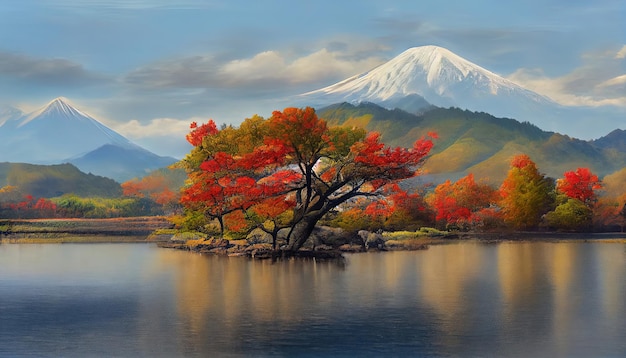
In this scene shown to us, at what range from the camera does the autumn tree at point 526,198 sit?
45.7 meters

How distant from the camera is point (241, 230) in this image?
1292 inches

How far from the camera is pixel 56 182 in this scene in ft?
177

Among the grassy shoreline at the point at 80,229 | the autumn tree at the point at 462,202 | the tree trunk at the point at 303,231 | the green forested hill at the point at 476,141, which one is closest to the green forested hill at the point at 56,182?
the grassy shoreline at the point at 80,229

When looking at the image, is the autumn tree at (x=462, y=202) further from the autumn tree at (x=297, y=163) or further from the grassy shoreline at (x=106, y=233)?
the autumn tree at (x=297, y=163)

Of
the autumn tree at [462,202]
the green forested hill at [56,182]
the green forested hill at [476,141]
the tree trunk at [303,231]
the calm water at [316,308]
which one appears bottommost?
the calm water at [316,308]

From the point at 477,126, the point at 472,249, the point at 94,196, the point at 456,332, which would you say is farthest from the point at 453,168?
the point at 456,332

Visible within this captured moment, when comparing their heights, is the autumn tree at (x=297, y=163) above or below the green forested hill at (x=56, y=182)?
below

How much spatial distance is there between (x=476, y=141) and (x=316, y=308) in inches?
2785

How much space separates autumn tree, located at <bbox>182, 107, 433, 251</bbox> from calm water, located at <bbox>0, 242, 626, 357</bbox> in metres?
3.86

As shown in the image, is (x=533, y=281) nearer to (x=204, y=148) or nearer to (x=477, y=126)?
(x=204, y=148)

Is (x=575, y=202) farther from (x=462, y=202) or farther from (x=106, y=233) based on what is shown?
(x=106, y=233)

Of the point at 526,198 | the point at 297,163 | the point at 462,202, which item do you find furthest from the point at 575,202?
the point at 297,163

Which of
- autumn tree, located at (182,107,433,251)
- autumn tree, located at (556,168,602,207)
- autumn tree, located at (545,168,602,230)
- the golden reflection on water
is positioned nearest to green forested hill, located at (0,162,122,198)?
autumn tree, located at (182,107,433,251)

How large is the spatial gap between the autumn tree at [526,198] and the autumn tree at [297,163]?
17.4 metres
